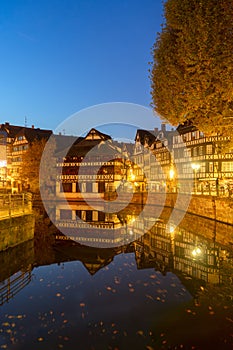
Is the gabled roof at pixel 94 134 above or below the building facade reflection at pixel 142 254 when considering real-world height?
above

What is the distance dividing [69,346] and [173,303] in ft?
13.1

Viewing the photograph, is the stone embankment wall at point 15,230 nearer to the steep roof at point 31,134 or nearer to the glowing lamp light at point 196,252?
the glowing lamp light at point 196,252

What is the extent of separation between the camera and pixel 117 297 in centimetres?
1073

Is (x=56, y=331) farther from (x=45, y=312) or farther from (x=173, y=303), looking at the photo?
(x=173, y=303)

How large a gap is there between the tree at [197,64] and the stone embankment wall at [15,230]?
37.9 ft

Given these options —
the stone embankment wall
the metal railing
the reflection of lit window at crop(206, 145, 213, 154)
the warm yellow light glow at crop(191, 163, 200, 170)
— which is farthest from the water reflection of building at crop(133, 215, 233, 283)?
the reflection of lit window at crop(206, 145, 213, 154)

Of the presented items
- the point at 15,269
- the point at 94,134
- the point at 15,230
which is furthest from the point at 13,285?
the point at 94,134

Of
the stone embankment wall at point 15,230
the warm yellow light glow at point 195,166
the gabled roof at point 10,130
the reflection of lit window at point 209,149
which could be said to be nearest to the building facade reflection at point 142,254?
the stone embankment wall at point 15,230

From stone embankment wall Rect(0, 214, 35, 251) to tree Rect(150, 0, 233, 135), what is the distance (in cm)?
1155

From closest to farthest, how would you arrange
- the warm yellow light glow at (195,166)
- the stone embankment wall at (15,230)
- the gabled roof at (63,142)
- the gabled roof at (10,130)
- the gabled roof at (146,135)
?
the stone embankment wall at (15,230) < the warm yellow light glow at (195,166) < the gabled roof at (146,135) < the gabled roof at (63,142) < the gabled roof at (10,130)

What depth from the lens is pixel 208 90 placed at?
1828 centimetres

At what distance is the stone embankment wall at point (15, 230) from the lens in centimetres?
1630

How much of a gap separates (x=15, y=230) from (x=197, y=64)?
13823mm

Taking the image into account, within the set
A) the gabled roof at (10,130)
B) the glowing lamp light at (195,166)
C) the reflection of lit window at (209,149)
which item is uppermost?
the gabled roof at (10,130)
